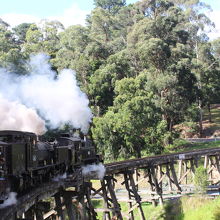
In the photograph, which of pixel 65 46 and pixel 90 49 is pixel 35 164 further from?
pixel 65 46

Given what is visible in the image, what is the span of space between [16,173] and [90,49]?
41293mm

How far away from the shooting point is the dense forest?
130 ft

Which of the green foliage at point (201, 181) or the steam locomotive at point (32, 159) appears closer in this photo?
the steam locomotive at point (32, 159)

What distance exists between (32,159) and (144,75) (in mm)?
30535

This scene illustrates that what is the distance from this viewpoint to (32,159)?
14.9 meters

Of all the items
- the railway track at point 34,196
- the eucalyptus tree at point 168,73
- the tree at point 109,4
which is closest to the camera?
the railway track at point 34,196

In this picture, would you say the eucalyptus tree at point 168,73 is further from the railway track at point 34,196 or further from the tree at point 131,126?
the railway track at point 34,196

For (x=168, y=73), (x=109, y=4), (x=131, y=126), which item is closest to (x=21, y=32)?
(x=109, y=4)

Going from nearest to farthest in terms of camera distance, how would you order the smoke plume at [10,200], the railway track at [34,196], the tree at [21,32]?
1. the railway track at [34,196]
2. the smoke plume at [10,200]
3. the tree at [21,32]

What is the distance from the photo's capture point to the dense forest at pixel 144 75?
130 feet

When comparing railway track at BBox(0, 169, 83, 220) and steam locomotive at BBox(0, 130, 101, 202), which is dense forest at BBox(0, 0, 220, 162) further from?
railway track at BBox(0, 169, 83, 220)

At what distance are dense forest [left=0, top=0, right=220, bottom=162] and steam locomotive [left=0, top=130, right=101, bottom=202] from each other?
60.1 ft

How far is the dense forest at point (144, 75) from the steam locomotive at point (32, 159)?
18.3m

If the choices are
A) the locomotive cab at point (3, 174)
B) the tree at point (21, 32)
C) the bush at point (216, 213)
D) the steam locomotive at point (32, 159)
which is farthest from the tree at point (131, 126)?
the tree at point (21, 32)
